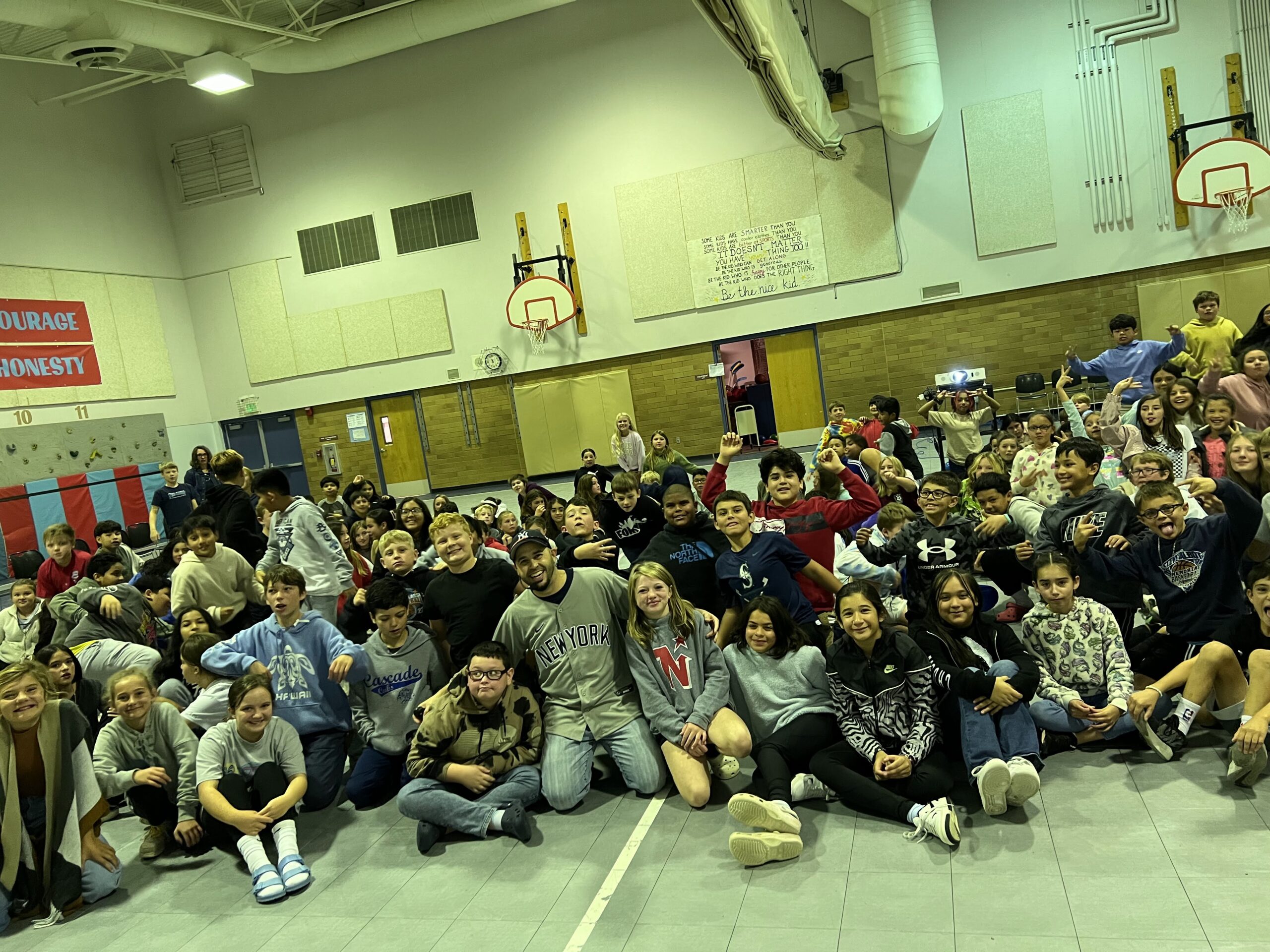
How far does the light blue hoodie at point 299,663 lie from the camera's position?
15.5ft

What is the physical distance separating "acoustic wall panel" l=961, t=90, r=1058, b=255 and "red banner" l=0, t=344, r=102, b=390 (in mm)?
15128

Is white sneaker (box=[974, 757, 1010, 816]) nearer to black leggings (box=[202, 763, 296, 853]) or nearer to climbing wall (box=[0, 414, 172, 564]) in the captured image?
black leggings (box=[202, 763, 296, 853])

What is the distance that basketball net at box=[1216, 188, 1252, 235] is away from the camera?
12.4 m

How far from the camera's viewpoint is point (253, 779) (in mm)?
4305

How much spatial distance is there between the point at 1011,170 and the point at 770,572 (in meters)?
11.5

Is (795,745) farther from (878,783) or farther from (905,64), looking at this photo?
(905,64)

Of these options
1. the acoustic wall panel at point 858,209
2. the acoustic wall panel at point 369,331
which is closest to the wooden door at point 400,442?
the acoustic wall panel at point 369,331

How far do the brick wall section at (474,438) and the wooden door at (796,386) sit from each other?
16.0 ft

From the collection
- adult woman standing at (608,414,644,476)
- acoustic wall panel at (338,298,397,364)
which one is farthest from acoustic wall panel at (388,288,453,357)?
adult woman standing at (608,414,644,476)

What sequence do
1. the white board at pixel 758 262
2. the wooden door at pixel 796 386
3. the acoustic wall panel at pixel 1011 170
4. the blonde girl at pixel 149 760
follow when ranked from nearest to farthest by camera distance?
the blonde girl at pixel 149 760
the acoustic wall panel at pixel 1011 170
the white board at pixel 758 262
the wooden door at pixel 796 386

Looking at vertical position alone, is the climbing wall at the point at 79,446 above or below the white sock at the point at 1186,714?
above

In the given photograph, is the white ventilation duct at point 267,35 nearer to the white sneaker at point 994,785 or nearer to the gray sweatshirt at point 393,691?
the gray sweatshirt at point 393,691

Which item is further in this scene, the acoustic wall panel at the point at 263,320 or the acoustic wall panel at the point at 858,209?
the acoustic wall panel at the point at 263,320

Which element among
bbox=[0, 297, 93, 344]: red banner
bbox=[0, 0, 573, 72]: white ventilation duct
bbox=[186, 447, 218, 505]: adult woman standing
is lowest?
bbox=[186, 447, 218, 505]: adult woman standing
